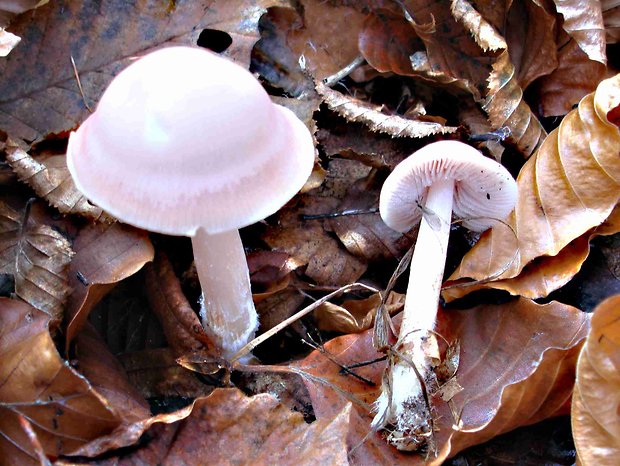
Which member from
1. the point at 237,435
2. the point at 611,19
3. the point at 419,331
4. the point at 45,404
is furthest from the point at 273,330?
the point at 611,19

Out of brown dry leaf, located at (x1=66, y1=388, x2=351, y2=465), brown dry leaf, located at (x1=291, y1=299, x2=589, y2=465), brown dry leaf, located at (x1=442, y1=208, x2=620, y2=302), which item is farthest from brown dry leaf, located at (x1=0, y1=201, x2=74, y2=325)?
brown dry leaf, located at (x1=442, y1=208, x2=620, y2=302)

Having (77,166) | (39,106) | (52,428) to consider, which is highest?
(77,166)

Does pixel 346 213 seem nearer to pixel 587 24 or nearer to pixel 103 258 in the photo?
pixel 103 258

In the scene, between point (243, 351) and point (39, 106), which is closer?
point (243, 351)

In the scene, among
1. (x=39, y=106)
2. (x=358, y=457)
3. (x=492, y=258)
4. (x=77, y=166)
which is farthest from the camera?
(x=39, y=106)

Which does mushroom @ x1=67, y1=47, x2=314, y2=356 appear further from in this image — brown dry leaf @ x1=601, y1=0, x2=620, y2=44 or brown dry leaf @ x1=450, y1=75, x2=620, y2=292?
brown dry leaf @ x1=601, y1=0, x2=620, y2=44

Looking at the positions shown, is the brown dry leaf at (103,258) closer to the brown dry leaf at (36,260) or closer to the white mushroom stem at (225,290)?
the brown dry leaf at (36,260)

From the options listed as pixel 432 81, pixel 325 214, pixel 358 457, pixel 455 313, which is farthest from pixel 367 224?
pixel 358 457

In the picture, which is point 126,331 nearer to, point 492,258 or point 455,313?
point 455,313
